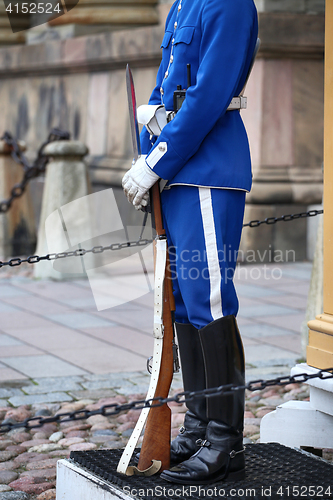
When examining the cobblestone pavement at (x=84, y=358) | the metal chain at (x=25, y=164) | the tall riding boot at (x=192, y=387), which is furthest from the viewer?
the metal chain at (x=25, y=164)

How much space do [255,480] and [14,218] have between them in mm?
6345

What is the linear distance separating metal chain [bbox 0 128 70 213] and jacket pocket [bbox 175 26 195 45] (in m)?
5.29

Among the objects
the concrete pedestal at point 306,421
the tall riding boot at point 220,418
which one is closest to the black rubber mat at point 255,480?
the tall riding boot at point 220,418

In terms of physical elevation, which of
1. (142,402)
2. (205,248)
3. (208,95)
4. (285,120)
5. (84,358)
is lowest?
(84,358)

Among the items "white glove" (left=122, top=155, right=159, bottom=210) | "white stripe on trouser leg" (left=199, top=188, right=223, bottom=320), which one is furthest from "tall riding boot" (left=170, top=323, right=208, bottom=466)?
"white glove" (left=122, top=155, right=159, bottom=210)

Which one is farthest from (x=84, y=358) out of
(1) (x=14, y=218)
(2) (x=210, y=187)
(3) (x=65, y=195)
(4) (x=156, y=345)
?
(1) (x=14, y=218)

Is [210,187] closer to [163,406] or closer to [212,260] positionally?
[212,260]

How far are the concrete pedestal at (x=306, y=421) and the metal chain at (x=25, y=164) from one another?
203 inches

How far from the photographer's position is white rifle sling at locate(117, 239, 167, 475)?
7.48 feet

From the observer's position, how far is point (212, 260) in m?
2.24

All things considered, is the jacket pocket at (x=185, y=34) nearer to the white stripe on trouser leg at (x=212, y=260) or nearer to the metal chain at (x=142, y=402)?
the white stripe on trouser leg at (x=212, y=260)

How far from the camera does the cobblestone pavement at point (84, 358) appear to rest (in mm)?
3088

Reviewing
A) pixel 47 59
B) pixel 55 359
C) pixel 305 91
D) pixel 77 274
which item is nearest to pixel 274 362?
pixel 55 359

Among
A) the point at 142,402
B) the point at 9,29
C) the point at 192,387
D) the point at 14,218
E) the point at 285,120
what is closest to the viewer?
the point at 142,402
